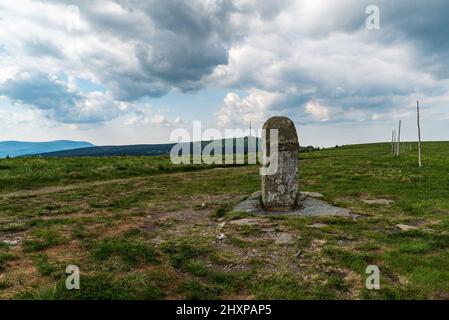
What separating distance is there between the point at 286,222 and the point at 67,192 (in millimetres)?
13713

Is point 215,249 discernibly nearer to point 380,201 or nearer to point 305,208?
point 305,208

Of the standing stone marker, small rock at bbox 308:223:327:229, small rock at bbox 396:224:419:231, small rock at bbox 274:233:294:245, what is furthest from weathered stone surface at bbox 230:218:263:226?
small rock at bbox 396:224:419:231

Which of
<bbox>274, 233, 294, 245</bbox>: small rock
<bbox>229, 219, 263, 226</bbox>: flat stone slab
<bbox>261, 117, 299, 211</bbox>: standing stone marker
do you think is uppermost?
<bbox>261, 117, 299, 211</bbox>: standing stone marker

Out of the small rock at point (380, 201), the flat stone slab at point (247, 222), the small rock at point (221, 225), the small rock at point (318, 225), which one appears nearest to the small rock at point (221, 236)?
the small rock at point (221, 225)

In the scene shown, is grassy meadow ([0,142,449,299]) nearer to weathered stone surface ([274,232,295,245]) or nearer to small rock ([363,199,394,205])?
weathered stone surface ([274,232,295,245])

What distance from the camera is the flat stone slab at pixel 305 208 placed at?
44.0 ft

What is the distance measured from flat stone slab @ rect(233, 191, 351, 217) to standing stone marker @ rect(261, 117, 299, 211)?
0.43 m

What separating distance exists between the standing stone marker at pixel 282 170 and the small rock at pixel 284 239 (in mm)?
4194

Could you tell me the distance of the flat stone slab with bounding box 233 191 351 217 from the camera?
1341cm
